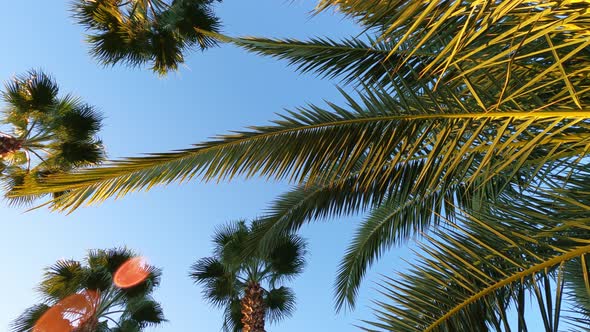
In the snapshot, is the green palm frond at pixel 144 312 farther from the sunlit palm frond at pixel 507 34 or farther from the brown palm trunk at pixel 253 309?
the sunlit palm frond at pixel 507 34

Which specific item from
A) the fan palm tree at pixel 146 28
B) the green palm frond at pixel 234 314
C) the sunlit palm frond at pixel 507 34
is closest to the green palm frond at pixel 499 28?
the sunlit palm frond at pixel 507 34

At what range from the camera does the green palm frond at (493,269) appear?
2.18m

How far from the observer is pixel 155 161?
268cm

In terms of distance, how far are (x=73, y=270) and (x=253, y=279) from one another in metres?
3.81

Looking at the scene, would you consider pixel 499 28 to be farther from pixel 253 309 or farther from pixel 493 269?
pixel 253 309

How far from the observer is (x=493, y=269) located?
250 centimetres

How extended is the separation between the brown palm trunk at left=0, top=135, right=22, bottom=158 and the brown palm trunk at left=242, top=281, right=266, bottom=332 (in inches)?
198

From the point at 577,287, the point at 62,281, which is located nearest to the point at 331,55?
the point at 577,287

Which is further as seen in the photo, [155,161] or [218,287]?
[218,287]

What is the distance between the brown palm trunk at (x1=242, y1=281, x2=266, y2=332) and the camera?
28.3ft

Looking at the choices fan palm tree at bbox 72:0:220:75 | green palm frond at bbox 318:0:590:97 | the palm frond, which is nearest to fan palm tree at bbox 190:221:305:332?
the palm frond

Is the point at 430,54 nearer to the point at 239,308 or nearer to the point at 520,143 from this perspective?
the point at 520,143

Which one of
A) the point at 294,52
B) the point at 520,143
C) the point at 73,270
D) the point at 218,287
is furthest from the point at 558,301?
→ the point at 73,270

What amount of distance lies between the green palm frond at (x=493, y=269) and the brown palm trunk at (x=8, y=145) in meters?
8.01
